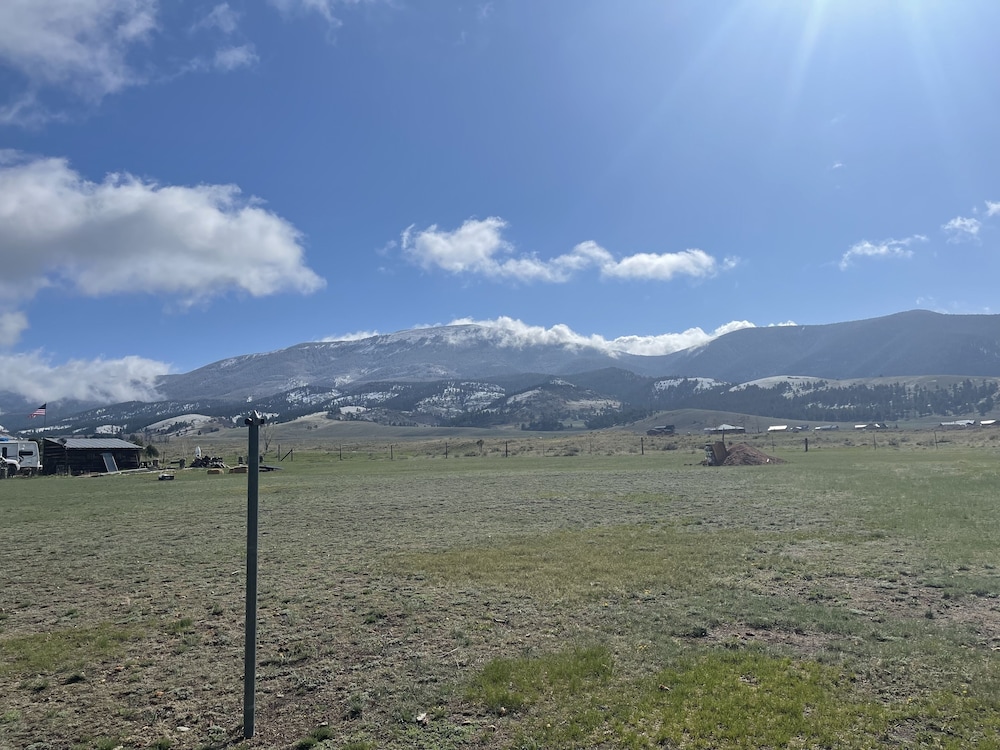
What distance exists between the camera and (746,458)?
165 ft

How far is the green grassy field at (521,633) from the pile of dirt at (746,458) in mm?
30267

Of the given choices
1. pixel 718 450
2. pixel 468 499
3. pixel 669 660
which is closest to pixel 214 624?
pixel 669 660

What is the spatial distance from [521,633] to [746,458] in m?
46.0

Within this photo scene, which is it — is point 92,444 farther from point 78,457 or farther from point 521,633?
point 521,633

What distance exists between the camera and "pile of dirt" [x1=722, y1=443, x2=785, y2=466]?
49719 millimetres

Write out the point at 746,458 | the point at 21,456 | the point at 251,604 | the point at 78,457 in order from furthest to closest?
the point at 78,457 → the point at 21,456 → the point at 746,458 → the point at 251,604

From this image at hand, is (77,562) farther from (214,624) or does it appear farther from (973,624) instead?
(973,624)

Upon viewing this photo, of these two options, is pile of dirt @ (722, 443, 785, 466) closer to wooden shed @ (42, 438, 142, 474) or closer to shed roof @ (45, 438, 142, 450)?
wooden shed @ (42, 438, 142, 474)

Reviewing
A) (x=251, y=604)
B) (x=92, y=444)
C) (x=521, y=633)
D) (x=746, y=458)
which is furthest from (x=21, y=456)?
(x=251, y=604)

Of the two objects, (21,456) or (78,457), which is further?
(78,457)

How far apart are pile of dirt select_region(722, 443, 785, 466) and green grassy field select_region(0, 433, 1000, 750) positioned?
3027 centimetres

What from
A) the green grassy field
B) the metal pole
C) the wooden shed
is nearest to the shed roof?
the wooden shed

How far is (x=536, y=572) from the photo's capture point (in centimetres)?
1264

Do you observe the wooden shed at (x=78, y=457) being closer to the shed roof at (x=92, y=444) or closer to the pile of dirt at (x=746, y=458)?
the shed roof at (x=92, y=444)
